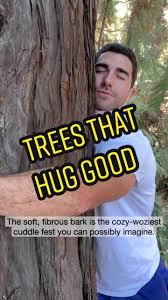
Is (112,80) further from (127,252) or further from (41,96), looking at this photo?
(127,252)

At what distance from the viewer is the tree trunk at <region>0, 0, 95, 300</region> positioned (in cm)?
123

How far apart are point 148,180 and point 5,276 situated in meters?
0.58

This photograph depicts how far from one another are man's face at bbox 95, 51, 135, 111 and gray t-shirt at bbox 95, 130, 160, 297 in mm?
166

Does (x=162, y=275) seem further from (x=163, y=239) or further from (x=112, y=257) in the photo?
(x=163, y=239)

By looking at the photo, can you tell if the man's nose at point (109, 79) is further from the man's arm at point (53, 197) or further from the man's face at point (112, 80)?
the man's arm at point (53, 197)

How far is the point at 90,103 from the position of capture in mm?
1502

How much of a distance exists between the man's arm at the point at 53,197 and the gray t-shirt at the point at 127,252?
0.57 ft

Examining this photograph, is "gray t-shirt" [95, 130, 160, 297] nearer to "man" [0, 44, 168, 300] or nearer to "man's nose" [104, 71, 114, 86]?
"man" [0, 44, 168, 300]

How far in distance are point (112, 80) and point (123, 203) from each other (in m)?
0.45

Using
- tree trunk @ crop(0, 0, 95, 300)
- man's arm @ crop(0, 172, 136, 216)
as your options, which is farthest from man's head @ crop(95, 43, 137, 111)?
man's arm @ crop(0, 172, 136, 216)

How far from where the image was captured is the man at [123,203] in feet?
4.51

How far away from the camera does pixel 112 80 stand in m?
1.64

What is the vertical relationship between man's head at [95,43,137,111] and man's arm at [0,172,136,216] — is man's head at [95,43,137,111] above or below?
above

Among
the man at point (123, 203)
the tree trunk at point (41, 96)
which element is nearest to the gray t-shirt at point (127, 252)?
the man at point (123, 203)
